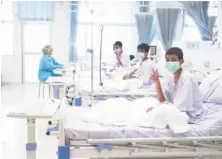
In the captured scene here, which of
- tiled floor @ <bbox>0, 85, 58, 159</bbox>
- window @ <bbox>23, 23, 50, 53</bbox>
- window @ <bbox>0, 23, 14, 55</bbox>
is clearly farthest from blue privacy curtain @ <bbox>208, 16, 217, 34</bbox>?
window @ <bbox>0, 23, 14, 55</bbox>

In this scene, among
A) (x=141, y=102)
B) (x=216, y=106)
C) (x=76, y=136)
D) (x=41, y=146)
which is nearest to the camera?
(x=76, y=136)

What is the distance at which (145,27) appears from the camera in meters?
7.95

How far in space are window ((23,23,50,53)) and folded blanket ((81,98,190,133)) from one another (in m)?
6.19

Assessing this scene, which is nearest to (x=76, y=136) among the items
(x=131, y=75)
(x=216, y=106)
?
(x=216, y=106)

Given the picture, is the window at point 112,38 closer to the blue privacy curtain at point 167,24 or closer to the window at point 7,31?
the blue privacy curtain at point 167,24

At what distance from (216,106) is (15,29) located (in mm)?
6960

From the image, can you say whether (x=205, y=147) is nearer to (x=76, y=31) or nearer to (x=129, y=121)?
(x=129, y=121)

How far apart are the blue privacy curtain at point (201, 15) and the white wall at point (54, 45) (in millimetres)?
3807

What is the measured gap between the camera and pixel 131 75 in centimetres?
534

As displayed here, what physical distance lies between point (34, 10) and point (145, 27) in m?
3.03

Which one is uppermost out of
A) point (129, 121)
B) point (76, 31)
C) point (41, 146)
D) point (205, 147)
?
point (76, 31)

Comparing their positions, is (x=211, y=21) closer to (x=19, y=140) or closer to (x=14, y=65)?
(x=19, y=140)

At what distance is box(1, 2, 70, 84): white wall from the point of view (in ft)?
28.5

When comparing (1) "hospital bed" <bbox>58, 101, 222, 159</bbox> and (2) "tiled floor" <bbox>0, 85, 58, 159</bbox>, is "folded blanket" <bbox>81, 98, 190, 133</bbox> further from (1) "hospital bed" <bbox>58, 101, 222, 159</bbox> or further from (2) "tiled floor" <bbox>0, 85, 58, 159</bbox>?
(2) "tiled floor" <bbox>0, 85, 58, 159</bbox>
